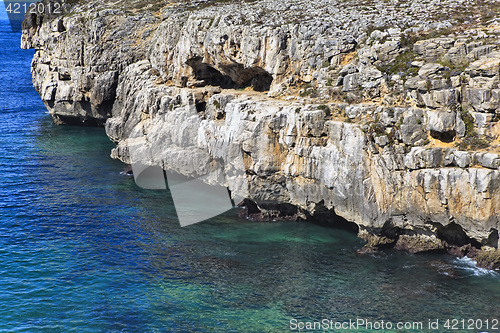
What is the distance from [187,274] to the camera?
4862cm

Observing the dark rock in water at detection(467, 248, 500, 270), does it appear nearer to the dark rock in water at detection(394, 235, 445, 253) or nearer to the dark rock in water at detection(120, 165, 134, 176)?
the dark rock in water at detection(394, 235, 445, 253)

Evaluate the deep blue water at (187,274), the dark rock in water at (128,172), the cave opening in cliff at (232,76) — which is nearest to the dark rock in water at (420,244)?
the deep blue water at (187,274)

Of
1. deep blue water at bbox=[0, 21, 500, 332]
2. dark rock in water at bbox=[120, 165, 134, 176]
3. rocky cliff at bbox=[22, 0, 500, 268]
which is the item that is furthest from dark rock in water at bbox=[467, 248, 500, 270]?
dark rock in water at bbox=[120, 165, 134, 176]

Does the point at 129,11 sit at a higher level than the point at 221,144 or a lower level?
higher

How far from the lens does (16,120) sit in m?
107

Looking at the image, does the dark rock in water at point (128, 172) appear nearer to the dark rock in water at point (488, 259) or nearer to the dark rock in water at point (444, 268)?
the dark rock in water at point (444, 268)

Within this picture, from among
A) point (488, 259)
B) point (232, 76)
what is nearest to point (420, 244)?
point (488, 259)

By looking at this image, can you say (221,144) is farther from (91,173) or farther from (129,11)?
(129,11)

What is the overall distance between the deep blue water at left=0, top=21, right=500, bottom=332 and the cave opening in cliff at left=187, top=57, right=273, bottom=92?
54.3 ft

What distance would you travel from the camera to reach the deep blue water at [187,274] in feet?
138

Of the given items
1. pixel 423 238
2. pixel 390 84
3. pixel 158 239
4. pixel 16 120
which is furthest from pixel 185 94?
pixel 16 120

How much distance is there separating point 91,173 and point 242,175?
26.3 metres

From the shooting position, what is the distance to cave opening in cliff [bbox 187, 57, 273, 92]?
222 ft

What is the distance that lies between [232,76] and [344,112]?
2089 centimetres
